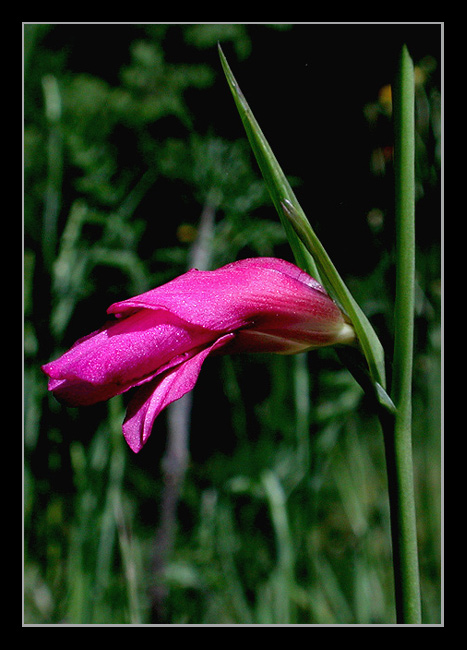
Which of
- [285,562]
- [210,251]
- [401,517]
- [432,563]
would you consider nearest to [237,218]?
[210,251]

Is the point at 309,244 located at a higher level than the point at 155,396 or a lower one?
higher

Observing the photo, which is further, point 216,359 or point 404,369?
point 216,359

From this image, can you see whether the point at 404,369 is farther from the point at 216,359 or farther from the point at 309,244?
the point at 216,359

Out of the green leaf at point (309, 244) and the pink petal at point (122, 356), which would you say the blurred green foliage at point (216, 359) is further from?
the pink petal at point (122, 356)

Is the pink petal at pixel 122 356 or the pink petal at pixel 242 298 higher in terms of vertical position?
the pink petal at pixel 242 298

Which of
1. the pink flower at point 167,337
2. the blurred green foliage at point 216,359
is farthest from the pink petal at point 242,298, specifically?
the blurred green foliage at point 216,359

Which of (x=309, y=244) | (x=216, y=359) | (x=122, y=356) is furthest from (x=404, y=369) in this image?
(x=216, y=359)

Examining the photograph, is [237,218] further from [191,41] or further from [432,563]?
[432,563]
